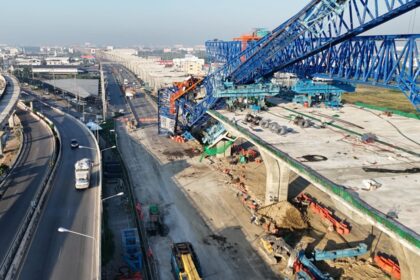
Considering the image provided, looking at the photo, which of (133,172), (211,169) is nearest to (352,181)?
(211,169)

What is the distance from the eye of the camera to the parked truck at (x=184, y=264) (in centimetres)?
3322

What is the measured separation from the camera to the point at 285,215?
46.2 meters

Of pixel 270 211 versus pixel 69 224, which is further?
pixel 270 211

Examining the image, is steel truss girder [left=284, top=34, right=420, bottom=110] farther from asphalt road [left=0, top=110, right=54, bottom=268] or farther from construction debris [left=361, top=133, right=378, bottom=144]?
asphalt road [left=0, top=110, right=54, bottom=268]

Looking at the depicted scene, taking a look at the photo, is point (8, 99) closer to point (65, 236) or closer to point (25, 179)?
point (25, 179)

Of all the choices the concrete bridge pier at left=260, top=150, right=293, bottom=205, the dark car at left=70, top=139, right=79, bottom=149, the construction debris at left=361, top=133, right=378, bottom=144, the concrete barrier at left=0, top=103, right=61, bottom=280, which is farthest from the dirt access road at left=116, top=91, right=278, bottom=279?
the construction debris at left=361, top=133, right=378, bottom=144

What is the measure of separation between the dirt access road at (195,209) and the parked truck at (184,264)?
2.06 meters

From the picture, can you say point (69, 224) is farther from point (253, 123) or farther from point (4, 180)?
point (253, 123)

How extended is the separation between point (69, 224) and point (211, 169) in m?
32.3

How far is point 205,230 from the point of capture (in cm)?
4559

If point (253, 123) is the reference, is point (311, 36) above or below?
Result: above

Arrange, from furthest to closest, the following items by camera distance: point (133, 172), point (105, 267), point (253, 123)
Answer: point (133, 172) → point (253, 123) → point (105, 267)

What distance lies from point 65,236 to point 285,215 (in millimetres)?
25535

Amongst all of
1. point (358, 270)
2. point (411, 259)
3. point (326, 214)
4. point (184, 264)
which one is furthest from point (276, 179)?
point (411, 259)
